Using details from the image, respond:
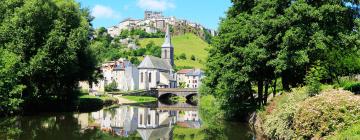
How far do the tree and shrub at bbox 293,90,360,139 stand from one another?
9.15 meters

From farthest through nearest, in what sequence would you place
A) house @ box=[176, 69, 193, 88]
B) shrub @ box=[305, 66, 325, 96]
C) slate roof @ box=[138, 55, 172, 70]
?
house @ box=[176, 69, 193, 88] → slate roof @ box=[138, 55, 172, 70] → shrub @ box=[305, 66, 325, 96]

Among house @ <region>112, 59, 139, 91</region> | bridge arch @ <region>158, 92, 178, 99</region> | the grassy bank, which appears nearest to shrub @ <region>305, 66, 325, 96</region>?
the grassy bank

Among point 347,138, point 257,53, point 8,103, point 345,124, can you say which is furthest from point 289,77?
point 8,103

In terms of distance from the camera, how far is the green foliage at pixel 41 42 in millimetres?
46062

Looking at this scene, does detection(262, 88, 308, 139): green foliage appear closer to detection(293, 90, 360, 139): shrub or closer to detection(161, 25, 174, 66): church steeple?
detection(293, 90, 360, 139): shrub

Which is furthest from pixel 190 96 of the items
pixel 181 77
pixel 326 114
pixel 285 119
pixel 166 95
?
pixel 326 114

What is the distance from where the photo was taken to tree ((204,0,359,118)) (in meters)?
30.9

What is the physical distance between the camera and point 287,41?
101 ft

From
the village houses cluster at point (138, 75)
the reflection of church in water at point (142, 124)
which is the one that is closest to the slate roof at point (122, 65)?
the village houses cluster at point (138, 75)

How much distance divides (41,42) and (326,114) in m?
36.6

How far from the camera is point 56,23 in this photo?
49.3 meters

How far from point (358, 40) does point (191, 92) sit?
3310 inches

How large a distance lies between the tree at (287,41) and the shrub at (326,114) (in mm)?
9152

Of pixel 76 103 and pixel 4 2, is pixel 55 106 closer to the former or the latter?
pixel 76 103
